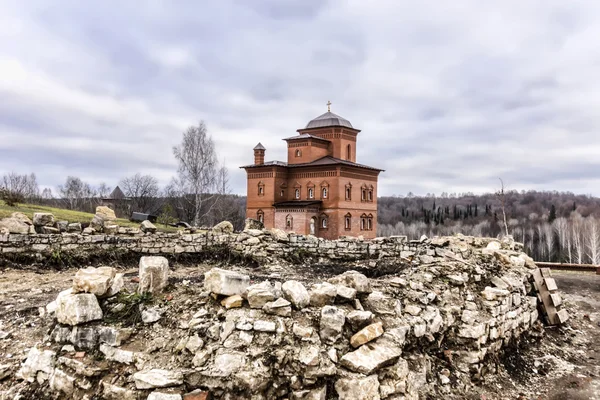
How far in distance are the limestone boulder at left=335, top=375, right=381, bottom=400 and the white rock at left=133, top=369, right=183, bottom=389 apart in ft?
5.35

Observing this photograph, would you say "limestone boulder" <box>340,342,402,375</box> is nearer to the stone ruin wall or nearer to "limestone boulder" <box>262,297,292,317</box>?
"limestone boulder" <box>262,297,292,317</box>

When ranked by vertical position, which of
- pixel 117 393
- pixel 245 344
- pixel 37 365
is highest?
pixel 245 344

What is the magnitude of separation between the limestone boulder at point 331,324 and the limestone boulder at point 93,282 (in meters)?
2.63

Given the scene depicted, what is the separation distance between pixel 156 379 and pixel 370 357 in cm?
223

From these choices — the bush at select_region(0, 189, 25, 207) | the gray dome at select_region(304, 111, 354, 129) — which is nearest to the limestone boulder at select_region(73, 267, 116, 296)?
the bush at select_region(0, 189, 25, 207)

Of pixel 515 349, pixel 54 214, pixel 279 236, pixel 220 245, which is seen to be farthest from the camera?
pixel 54 214

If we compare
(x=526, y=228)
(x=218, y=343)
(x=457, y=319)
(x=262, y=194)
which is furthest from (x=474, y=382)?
(x=526, y=228)

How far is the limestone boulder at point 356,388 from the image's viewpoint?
13.6 ft

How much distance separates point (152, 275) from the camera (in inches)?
205

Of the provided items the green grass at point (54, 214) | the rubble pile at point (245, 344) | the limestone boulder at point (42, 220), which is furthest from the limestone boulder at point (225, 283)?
the green grass at point (54, 214)

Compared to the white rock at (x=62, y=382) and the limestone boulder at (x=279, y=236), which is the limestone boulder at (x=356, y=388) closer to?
the white rock at (x=62, y=382)

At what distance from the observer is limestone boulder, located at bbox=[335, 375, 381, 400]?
414cm

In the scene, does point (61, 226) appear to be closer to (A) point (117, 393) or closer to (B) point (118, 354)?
(B) point (118, 354)

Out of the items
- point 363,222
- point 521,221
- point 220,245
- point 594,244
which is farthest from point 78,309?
point 521,221
